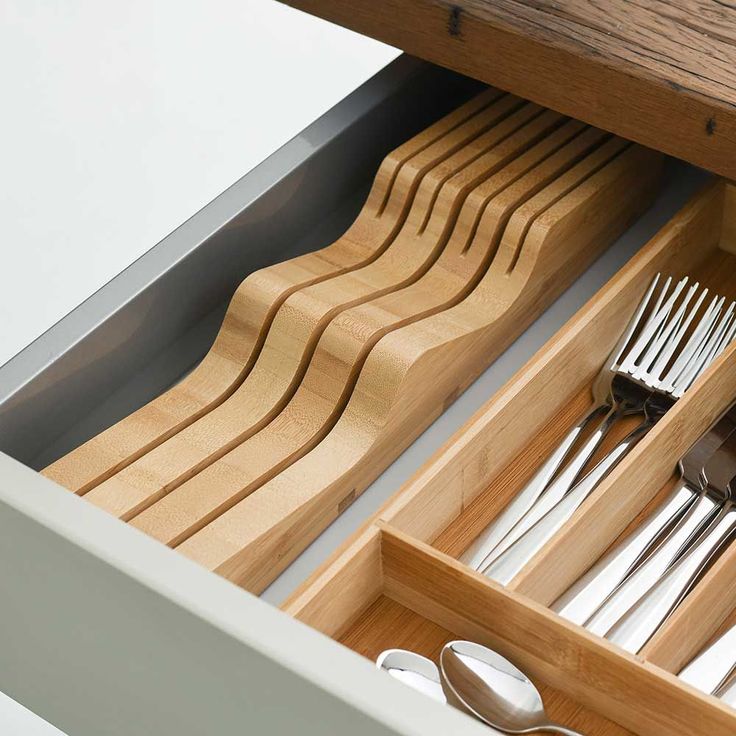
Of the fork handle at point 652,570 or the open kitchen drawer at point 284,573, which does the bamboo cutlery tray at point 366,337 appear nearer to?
the open kitchen drawer at point 284,573

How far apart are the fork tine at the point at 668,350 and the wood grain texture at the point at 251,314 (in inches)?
10.9

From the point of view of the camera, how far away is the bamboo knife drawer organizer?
96 cm

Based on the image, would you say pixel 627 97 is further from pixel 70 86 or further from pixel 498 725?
pixel 70 86

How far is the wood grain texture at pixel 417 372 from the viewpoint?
103 centimetres

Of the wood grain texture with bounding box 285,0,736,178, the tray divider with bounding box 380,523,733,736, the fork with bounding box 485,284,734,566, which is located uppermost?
the wood grain texture with bounding box 285,0,736,178

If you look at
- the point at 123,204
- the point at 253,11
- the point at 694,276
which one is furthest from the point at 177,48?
the point at 694,276

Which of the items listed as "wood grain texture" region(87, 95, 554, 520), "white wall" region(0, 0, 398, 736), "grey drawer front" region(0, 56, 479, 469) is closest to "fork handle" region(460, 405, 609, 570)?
"wood grain texture" region(87, 95, 554, 520)

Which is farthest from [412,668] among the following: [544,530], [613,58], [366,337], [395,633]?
[613,58]

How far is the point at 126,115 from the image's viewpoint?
105 inches

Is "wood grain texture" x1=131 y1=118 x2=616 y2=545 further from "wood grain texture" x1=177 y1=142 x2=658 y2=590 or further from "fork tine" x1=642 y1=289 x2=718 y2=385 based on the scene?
"fork tine" x1=642 y1=289 x2=718 y2=385

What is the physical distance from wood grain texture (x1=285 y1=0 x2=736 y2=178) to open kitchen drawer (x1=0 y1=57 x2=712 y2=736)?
0.45 ft

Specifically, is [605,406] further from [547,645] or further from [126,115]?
[126,115]

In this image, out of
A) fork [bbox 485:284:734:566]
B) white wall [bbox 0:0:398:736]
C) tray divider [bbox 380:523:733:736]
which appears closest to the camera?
tray divider [bbox 380:523:733:736]

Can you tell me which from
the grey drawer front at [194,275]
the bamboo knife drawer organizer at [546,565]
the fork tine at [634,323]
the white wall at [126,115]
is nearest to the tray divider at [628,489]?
the bamboo knife drawer organizer at [546,565]
